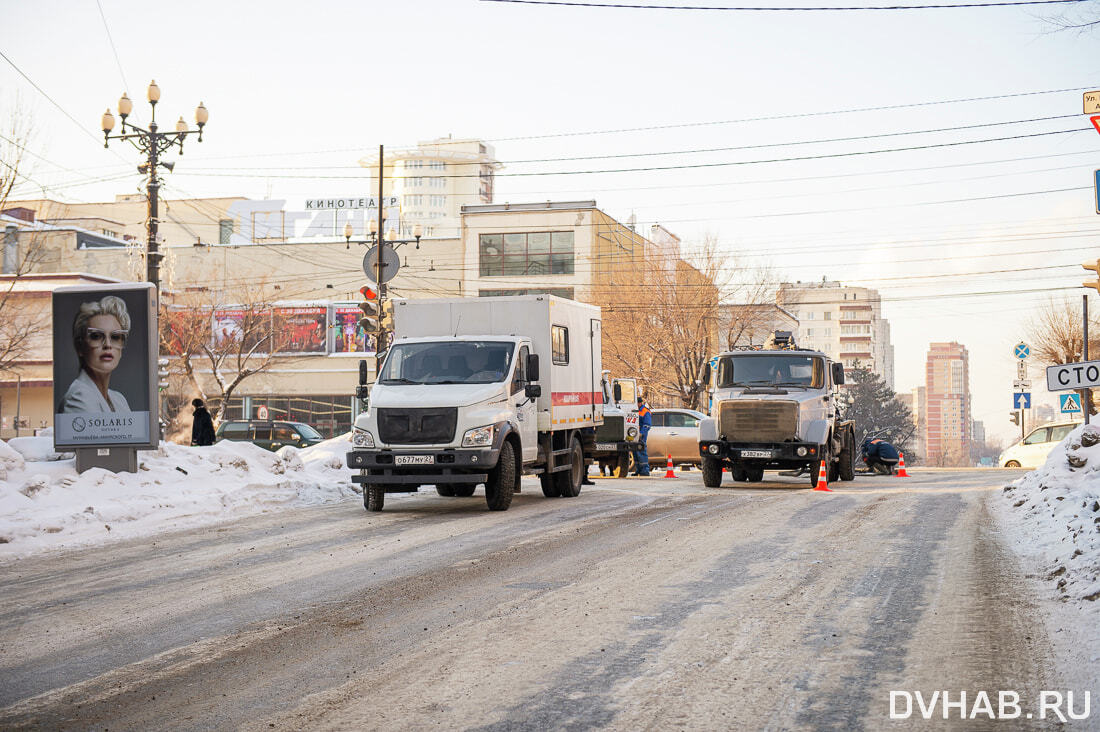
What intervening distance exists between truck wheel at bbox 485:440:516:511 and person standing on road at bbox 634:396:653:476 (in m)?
10.9

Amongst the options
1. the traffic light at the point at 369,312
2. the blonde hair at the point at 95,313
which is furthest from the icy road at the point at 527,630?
the traffic light at the point at 369,312

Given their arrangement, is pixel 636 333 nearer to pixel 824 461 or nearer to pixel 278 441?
pixel 278 441

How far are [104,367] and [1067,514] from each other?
13.2m

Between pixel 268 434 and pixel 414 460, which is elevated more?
pixel 414 460

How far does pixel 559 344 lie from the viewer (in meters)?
17.7

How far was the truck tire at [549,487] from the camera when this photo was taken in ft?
59.8

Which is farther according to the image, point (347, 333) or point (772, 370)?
point (347, 333)

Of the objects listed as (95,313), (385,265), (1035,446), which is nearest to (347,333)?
(385,265)

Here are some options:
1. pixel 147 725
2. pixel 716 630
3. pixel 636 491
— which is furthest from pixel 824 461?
pixel 147 725

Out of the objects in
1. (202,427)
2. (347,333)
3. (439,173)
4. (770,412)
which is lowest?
(202,427)

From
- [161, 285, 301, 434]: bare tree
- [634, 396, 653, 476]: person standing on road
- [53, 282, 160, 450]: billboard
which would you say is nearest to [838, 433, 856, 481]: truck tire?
[634, 396, 653, 476]: person standing on road

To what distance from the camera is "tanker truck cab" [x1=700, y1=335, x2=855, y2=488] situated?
2048 centimetres

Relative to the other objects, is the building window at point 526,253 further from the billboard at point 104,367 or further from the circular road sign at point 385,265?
the billboard at point 104,367

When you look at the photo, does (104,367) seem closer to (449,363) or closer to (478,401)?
(449,363)
